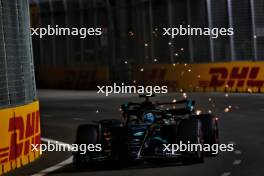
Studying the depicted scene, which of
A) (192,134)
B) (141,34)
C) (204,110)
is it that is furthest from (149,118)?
(141,34)

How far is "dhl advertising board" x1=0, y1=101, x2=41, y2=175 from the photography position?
14.3 metres

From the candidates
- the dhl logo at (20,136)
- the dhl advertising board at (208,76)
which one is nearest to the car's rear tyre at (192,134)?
the dhl logo at (20,136)

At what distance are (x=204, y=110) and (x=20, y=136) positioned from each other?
14.6 metres

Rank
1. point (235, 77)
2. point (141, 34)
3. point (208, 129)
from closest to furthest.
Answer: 1. point (208, 129)
2. point (235, 77)
3. point (141, 34)

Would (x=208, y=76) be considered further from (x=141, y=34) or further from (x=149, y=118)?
(x=149, y=118)

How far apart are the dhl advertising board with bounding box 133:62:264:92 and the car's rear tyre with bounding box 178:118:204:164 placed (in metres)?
23.3

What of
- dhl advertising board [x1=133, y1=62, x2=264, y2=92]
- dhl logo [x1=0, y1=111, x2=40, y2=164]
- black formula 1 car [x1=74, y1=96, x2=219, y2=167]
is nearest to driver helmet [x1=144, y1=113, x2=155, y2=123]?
black formula 1 car [x1=74, y1=96, x2=219, y2=167]

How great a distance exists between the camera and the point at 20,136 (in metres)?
15.1

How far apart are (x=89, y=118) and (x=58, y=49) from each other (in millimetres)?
31149

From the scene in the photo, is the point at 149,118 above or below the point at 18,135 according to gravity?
above

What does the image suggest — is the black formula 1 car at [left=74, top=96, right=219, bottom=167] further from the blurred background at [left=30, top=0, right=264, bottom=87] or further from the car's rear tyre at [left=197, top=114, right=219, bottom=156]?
the blurred background at [left=30, top=0, right=264, bottom=87]

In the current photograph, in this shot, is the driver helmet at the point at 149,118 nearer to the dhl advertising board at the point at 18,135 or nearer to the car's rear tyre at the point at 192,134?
the car's rear tyre at the point at 192,134

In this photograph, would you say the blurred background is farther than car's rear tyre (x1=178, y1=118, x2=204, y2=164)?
Yes

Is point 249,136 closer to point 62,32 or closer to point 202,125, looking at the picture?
point 202,125
